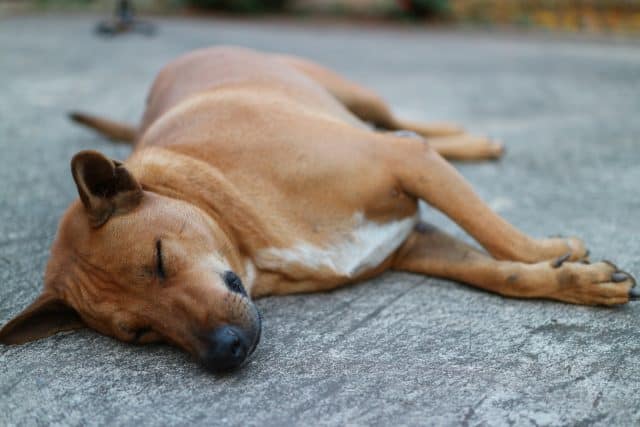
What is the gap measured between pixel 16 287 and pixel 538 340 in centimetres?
247

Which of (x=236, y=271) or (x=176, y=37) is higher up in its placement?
(x=236, y=271)

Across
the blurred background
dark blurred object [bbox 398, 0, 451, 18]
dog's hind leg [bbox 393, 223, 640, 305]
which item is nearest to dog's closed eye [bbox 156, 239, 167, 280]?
dog's hind leg [bbox 393, 223, 640, 305]

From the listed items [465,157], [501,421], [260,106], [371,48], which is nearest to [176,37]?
[371,48]

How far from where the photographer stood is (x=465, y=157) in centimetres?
509

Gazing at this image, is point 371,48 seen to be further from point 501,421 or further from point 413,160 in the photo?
point 501,421

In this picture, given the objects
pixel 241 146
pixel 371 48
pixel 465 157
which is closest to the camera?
pixel 241 146

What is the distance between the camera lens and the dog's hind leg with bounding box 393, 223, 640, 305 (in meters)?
2.99

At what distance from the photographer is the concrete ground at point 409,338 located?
2.42 m

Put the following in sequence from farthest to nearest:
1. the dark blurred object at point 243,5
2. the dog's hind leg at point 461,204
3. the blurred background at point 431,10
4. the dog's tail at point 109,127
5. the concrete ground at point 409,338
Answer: the dark blurred object at point 243,5, the blurred background at point 431,10, the dog's tail at point 109,127, the dog's hind leg at point 461,204, the concrete ground at point 409,338

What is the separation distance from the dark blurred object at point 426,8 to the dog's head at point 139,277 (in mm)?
10043

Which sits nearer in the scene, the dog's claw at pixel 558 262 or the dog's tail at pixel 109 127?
the dog's claw at pixel 558 262

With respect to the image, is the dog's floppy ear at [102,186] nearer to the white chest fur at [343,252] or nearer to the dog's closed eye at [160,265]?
the dog's closed eye at [160,265]

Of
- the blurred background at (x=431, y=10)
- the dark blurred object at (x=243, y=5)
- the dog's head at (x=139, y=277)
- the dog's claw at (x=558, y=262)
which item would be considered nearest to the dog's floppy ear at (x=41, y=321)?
the dog's head at (x=139, y=277)

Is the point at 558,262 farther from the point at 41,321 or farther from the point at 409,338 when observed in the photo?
the point at 41,321
